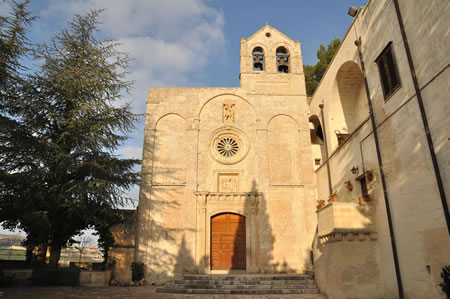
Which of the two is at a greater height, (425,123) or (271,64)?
(271,64)

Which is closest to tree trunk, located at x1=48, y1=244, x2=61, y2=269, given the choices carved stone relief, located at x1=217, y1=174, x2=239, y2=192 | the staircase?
the staircase

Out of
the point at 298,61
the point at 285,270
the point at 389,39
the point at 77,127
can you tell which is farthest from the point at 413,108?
the point at 77,127

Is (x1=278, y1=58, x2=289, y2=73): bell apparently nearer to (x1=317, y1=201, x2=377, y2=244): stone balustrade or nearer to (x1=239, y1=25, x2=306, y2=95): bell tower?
(x1=239, y1=25, x2=306, y2=95): bell tower

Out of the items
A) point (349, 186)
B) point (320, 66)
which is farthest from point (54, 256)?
point (320, 66)

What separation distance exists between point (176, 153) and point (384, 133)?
9.35 meters

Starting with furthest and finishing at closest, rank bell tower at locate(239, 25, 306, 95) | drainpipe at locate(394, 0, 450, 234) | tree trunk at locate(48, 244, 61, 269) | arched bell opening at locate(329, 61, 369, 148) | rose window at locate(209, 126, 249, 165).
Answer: bell tower at locate(239, 25, 306, 95), rose window at locate(209, 126, 249, 165), arched bell opening at locate(329, 61, 369, 148), tree trunk at locate(48, 244, 61, 269), drainpipe at locate(394, 0, 450, 234)

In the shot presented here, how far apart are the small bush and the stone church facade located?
45cm

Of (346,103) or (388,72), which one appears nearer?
(388,72)

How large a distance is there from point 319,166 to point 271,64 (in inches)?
246

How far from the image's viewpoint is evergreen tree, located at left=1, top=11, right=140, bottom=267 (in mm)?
10945

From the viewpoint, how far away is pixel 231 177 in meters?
15.2

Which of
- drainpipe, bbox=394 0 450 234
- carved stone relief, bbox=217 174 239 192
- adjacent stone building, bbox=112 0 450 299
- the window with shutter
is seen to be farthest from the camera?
carved stone relief, bbox=217 174 239 192

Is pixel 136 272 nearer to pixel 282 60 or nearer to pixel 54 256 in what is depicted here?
pixel 54 256

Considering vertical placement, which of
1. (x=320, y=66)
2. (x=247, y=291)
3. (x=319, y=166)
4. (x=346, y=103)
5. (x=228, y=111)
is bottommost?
(x=247, y=291)
